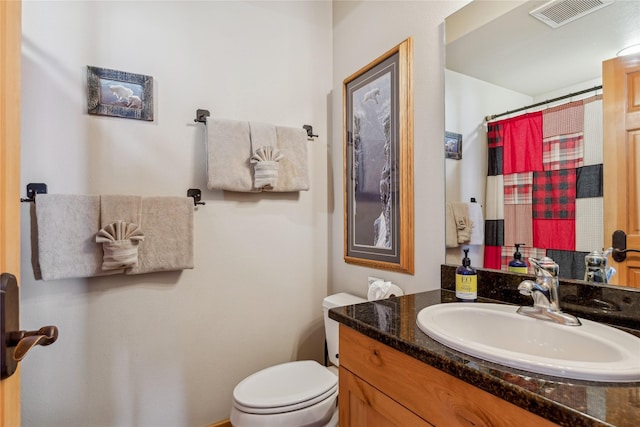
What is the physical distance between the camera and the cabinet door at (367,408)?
79 cm

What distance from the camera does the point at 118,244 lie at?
1331 millimetres

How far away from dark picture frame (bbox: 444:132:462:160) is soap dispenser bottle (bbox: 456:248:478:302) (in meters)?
0.46

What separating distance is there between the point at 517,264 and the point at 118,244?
61.6 inches

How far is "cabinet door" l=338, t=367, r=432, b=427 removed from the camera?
792mm

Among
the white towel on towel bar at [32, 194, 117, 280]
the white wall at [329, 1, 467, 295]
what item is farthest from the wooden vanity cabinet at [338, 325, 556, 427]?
the white towel on towel bar at [32, 194, 117, 280]

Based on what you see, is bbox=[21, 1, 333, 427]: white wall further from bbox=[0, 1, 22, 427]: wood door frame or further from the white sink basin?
the white sink basin

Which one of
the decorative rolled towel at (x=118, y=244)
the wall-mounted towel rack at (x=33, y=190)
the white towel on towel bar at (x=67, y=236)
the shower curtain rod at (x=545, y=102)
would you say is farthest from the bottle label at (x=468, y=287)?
the wall-mounted towel rack at (x=33, y=190)

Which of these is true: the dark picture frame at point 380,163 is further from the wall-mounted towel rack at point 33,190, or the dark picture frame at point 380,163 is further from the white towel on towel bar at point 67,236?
the wall-mounted towel rack at point 33,190

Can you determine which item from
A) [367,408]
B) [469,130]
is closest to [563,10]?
[469,130]

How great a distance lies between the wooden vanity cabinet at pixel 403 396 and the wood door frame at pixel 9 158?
773mm

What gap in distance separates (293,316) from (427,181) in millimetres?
1126

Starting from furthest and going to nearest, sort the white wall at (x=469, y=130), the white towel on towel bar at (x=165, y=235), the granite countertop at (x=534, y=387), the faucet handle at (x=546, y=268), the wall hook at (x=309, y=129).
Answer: the wall hook at (x=309, y=129), the white towel on towel bar at (x=165, y=235), the white wall at (x=469, y=130), the faucet handle at (x=546, y=268), the granite countertop at (x=534, y=387)

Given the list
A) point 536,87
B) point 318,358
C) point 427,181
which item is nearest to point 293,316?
point 318,358

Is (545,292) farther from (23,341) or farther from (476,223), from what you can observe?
(23,341)
